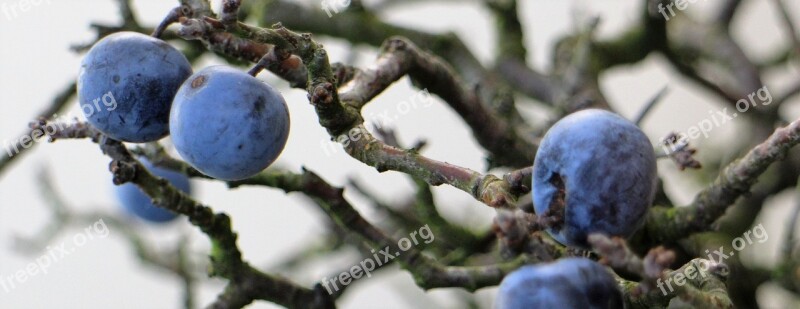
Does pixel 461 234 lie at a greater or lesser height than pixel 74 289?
greater

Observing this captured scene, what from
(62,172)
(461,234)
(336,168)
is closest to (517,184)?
(461,234)

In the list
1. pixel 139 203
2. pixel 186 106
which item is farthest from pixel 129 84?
pixel 139 203

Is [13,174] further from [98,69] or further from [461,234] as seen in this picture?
[98,69]
